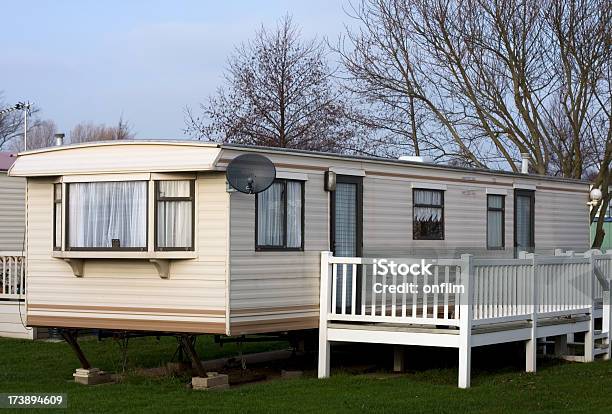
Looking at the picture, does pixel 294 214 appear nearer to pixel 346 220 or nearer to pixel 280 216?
pixel 280 216

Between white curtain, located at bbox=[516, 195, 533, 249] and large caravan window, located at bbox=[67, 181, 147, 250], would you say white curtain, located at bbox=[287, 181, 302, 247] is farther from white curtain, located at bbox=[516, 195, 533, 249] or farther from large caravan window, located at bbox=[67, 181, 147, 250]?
white curtain, located at bbox=[516, 195, 533, 249]

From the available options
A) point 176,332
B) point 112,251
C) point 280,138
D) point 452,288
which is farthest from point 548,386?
point 280,138

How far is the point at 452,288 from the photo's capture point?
40.2ft

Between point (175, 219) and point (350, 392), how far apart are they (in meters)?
2.77

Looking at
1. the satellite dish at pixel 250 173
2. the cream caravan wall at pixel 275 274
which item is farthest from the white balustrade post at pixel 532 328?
the satellite dish at pixel 250 173

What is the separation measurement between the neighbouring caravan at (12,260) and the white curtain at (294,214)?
19.4ft

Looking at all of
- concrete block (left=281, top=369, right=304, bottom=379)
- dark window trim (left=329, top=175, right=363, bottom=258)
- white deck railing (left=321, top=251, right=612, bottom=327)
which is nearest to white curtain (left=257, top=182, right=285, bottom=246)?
white deck railing (left=321, top=251, right=612, bottom=327)

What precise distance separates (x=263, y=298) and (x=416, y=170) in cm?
335

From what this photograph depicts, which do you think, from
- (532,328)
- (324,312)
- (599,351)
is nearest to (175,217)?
(324,312)

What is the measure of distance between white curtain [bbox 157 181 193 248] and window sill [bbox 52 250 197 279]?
144 millimetres

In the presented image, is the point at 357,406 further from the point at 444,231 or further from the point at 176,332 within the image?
the point at 444,231

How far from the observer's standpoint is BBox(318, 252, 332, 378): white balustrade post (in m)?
12.8

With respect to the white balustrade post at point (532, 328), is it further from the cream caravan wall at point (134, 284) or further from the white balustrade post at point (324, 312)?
the cream caravan wall at point (134, 284)

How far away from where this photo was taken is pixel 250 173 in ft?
38.6
